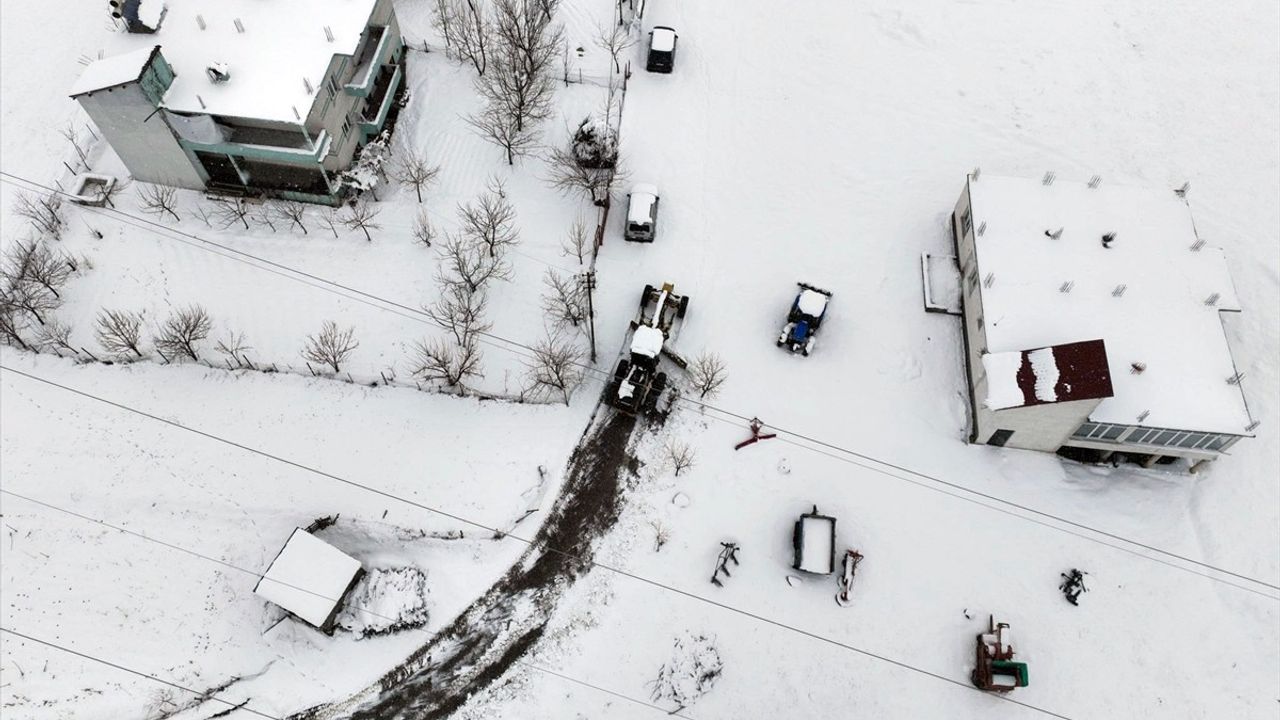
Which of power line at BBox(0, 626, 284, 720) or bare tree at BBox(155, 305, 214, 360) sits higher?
bare tree at BBox(155, 305, 214, 360)

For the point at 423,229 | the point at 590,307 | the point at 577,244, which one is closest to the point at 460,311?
the point at 423,229

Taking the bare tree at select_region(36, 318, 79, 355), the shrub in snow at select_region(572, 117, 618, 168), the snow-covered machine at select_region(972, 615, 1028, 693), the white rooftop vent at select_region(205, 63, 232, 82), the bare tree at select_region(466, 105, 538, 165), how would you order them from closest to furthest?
the snow-covered machine at select_region(972, 615, 1028, 693), the white rooftop vent at select_region(205, 63, 232, 82), the bare tree at select_region(36, 318, 79, 355), the shrub in snow at select_region(572, 117, 618, 168), the bare tree at select_region(466, 105, 538, 165)

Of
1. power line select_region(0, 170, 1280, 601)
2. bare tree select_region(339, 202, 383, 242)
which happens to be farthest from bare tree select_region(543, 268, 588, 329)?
bare tree select_region(339, 202, 383, 242)

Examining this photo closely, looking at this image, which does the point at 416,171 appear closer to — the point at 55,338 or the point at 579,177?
the point at 579,177

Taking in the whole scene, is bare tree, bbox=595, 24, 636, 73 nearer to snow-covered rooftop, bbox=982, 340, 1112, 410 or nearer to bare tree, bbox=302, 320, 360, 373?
bare tree, bbox=302, 320, 360, 373

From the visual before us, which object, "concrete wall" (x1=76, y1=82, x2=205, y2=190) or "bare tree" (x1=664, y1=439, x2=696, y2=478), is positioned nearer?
"bare tree" (x1=664, y1=439, x2=696, y2=478)

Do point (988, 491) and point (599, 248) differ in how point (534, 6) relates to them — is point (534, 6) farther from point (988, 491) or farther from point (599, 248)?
point (988, 491)
